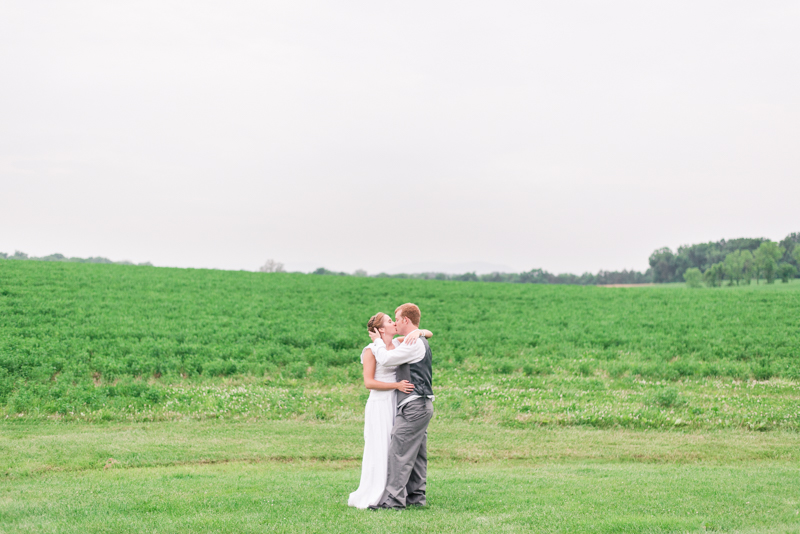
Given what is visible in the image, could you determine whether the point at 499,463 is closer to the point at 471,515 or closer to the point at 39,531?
the point at 471,515

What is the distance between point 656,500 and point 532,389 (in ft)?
36.6

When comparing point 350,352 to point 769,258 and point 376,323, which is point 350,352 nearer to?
point 376,323

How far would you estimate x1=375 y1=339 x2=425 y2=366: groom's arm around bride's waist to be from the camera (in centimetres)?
758

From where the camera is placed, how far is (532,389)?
19.1 metres

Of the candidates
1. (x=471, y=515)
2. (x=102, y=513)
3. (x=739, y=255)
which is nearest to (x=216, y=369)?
(x=102, y=513)

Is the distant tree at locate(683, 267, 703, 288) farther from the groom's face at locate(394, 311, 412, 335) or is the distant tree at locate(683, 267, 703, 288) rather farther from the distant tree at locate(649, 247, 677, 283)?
the groom's face at locate(394, 311, 412, 335)

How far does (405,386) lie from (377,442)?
2.91 ft

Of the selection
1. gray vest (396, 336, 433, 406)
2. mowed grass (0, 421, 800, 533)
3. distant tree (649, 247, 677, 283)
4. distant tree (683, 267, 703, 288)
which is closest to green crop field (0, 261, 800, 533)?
mowed grass (0, 421, 800, 533)

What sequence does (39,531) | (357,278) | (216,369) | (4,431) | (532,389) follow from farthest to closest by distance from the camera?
(357,278) → (216,369) → (532,389) → (4,431) → (39,531)

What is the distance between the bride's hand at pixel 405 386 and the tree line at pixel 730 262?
228 feet

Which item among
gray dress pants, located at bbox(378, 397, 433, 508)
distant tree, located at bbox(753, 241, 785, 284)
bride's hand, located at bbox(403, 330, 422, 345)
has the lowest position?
gray dress pants, located at bbox(378, 397, 433, 508)

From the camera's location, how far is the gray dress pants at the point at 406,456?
304 inches

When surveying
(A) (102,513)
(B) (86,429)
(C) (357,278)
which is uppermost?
(C) (357,278)

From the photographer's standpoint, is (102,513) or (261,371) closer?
Answer: (102,513)
